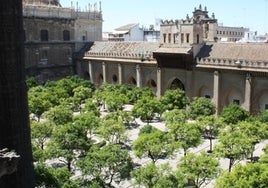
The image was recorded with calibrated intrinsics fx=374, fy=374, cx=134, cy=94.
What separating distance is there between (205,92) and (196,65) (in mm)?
3037

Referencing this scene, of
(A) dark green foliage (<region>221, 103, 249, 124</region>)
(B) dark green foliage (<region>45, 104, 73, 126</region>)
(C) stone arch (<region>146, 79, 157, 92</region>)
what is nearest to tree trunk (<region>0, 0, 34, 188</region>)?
(B) dark green foliage (<region>45, 104, 73, 126</region>)

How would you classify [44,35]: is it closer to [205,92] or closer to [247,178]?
[205,92]

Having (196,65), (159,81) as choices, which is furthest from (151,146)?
(159,81)

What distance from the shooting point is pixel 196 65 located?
38.6m

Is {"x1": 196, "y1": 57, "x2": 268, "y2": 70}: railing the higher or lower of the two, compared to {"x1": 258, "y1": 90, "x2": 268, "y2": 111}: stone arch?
higher

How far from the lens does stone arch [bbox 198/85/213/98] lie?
127 ft

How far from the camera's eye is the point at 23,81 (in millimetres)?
13234

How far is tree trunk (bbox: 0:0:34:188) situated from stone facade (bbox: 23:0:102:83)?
3672 cm

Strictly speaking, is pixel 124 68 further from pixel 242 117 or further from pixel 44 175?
pixel 44 175

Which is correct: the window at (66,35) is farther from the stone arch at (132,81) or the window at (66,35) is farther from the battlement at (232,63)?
the battlement at (232,63)

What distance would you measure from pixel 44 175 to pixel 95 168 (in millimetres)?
2816

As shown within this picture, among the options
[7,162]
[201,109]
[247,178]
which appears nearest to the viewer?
[7,162]

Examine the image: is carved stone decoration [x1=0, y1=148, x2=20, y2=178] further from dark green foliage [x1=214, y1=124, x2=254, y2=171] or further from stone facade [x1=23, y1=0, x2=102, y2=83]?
stone facade [x1=23, y1=0, x2=102, y2=83]

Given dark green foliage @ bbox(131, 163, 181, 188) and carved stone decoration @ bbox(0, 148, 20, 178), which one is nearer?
carved stone decoration @ bbox(0, 148, 20, 178)
